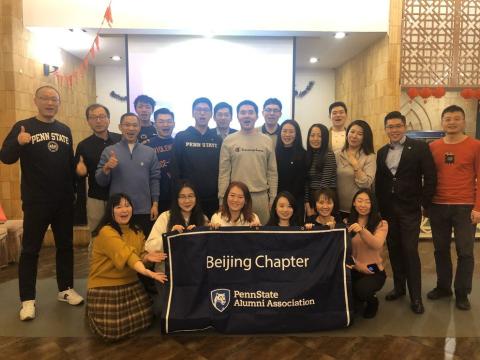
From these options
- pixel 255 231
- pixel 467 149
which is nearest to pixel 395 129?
pixel 467 149

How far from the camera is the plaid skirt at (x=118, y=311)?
246 centimetres

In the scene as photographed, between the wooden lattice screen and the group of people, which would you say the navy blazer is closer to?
the group of people

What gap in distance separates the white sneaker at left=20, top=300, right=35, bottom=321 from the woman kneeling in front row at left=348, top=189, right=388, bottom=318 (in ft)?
7.49

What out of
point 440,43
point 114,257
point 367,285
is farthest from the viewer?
point 440,43

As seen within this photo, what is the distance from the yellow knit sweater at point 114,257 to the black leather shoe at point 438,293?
232 cm

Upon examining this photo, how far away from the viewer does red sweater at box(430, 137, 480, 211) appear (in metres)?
2.94

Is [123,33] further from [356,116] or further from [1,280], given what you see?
[356,116]

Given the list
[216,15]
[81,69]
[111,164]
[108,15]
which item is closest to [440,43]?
[216,15]

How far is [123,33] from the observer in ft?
17.1

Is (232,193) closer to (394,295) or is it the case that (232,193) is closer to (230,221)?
(230,221)

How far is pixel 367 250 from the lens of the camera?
2.83 meters

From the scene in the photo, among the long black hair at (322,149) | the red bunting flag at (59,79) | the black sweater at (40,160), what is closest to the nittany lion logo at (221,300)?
the long black hair at (322,149)

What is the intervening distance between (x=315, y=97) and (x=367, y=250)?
20.2 ft

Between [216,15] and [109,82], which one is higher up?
[216,15]
